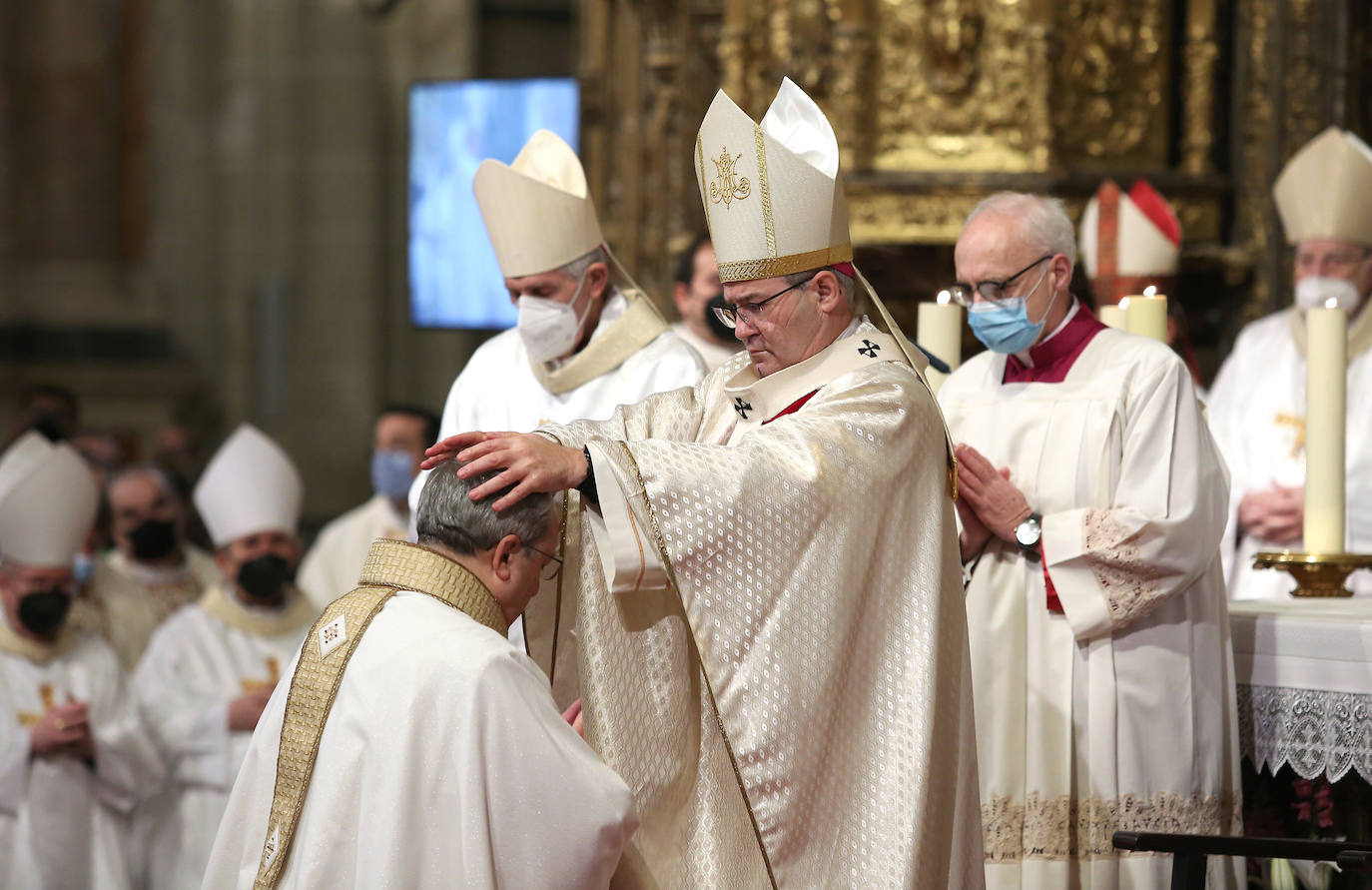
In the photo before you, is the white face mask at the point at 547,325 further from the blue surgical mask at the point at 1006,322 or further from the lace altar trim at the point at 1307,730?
the lace altar trim at the point at 1307,730

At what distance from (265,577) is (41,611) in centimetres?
76

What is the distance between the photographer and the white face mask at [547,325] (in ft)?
15.7

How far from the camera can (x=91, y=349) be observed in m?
11.7

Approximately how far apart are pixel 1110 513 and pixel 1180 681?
43 cm

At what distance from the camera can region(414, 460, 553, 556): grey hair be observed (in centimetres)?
298

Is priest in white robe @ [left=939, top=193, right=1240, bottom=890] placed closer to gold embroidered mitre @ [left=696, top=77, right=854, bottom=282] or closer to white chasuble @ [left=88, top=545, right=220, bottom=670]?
gold embroidered mitre @ [left=696, top=77, right=854, bottom=282]

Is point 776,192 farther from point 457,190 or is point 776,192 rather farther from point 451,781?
point 457,190

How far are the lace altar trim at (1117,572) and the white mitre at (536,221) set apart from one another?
1684 millimetres

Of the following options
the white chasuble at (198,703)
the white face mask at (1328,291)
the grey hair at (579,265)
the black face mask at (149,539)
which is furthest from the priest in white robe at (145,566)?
the white face mask at (1328,291)

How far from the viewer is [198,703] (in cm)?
609

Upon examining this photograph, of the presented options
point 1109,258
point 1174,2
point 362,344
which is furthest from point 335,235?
point 1109,258

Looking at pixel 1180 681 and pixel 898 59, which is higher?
pixel 898 59

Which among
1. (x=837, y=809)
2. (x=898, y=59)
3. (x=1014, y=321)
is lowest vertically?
(x=837, y=809)

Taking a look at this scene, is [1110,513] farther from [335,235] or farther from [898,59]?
[335,235]
